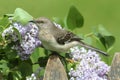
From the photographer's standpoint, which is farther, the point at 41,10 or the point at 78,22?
the point at 41,10

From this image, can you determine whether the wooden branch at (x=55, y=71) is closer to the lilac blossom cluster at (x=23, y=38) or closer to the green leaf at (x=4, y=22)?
the lilac blossom cluster at (x=23, y=38)

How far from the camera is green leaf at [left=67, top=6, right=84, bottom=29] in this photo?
3449 mm

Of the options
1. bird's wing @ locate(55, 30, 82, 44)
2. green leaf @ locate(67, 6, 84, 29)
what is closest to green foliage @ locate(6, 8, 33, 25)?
bird's wing @ locate(55, 30, 82, 44)

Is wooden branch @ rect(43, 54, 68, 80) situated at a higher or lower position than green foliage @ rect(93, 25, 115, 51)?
lower

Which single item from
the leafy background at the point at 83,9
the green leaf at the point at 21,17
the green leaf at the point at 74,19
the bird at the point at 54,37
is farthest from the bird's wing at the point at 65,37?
the leafy background at the point at 83,9

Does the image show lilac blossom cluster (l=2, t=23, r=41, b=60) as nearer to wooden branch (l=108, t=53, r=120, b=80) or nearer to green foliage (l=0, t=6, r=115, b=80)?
green foliage (l=0, t=6, r=115, b=80)

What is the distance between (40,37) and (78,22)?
0.44 meters

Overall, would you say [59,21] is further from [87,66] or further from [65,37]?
[87,66]

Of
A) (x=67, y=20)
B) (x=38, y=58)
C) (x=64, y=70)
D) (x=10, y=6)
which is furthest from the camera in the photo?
(x=10, y=6)

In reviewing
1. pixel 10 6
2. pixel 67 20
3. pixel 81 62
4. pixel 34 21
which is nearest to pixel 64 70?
pixel 81 62

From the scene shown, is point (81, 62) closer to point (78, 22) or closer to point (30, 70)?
point (30, 70)

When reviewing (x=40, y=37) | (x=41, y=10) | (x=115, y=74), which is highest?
(x=41, y=10)

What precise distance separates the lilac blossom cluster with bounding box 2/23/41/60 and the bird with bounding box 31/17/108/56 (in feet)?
0.22

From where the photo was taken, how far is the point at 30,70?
3.16 m
